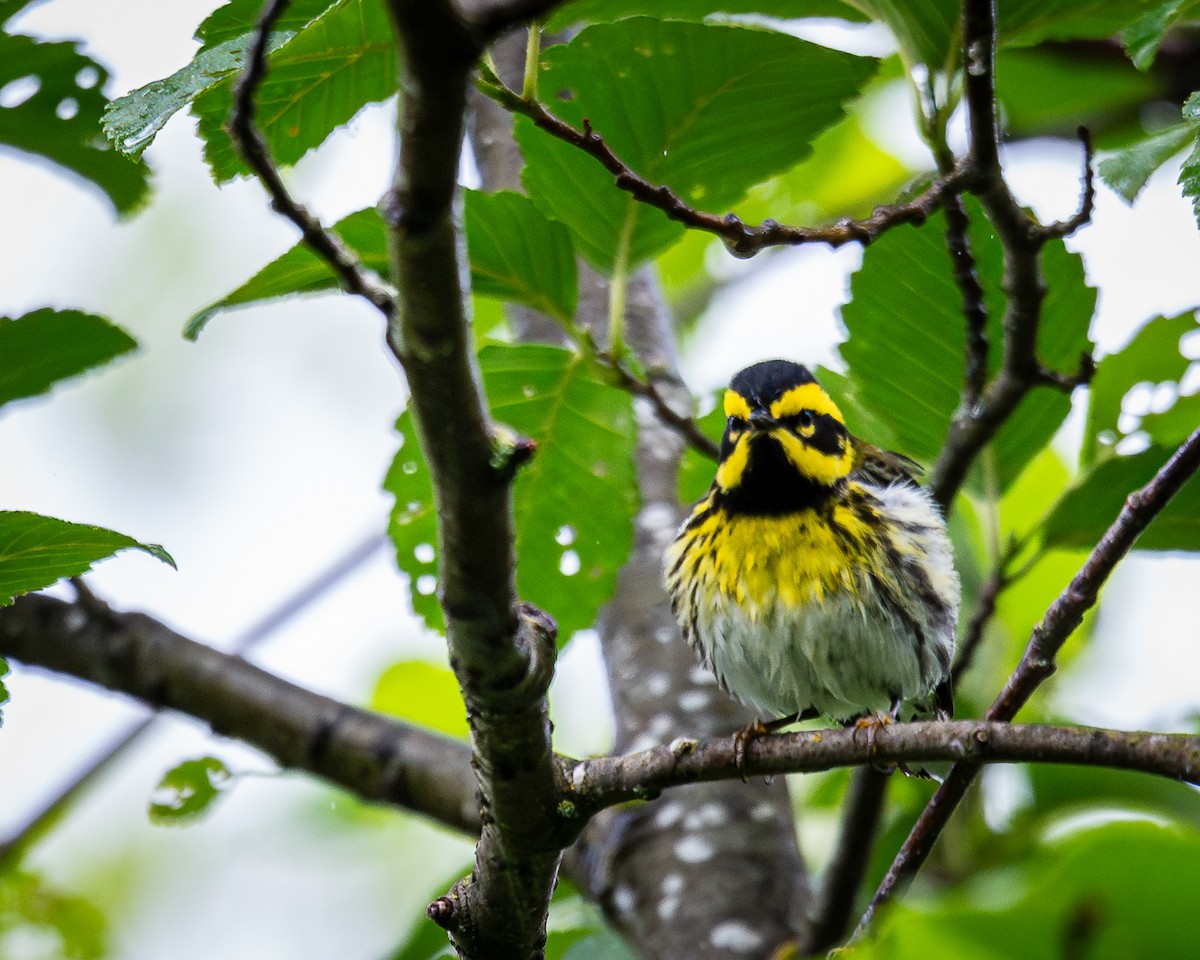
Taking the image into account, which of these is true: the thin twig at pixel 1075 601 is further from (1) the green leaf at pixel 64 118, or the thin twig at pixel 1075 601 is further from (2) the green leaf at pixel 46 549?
(1) the green leaf at pixel 64 118

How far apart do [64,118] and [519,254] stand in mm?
1053

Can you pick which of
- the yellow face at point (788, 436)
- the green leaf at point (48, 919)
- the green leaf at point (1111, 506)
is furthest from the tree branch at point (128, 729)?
the green leaf at point (1111, 506)

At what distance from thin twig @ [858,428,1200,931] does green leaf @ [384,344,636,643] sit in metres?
1.07

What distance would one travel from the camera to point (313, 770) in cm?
317

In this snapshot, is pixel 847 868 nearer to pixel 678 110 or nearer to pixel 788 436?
pixel 788 436

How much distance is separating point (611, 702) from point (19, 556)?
201 centimetres

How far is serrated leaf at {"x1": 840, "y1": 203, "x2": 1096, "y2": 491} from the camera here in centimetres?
274

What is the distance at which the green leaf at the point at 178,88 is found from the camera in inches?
70.1

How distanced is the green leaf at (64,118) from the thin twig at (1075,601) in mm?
1996

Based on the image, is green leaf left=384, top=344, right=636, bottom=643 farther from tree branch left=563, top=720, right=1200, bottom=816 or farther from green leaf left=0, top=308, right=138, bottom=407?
tree branch left=563, top=720, right=1200, bottom=816

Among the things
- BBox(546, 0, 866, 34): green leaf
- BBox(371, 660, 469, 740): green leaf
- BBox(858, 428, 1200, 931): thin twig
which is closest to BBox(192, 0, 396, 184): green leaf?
BBox(546, 0, 866, 34): green leaf

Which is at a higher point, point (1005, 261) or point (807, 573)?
point (807, 573)

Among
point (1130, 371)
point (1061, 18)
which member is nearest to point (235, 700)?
point (1130, 371)

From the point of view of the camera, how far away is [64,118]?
2.88 meters
